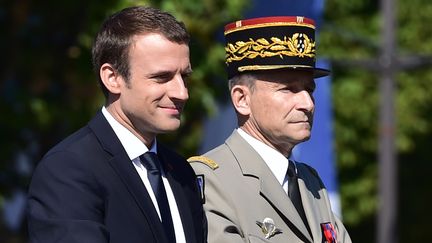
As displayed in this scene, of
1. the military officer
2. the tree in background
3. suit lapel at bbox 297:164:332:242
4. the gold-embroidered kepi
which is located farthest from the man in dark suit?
the tree in background

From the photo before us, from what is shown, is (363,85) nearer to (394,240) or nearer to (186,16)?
(394,240)

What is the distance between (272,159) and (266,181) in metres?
0.12

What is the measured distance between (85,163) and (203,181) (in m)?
0.76

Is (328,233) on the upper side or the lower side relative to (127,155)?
lower

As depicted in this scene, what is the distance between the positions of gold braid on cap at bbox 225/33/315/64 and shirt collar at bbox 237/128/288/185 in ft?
1.01

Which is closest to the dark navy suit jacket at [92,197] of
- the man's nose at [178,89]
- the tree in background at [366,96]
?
the man's nose at [178,89]

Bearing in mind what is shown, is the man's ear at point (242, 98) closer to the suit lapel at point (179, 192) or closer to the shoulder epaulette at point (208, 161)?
the shoulder epaulette at point (208, 161)

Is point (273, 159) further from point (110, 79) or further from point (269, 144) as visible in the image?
point (110, 79)

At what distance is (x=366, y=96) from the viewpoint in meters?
22.2

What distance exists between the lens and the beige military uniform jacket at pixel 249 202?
480 centimetres

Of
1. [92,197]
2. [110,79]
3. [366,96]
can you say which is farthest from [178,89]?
[366,96]

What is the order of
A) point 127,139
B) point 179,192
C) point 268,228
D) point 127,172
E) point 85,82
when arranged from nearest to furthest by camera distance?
point 127,172 → point 127,139 → point 179,192 → point 268,228 → point 85,82

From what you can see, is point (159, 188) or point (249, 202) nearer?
point (159, 188)

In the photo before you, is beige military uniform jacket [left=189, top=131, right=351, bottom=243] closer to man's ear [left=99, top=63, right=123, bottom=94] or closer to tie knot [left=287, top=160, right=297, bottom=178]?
tie knot [left=287, top=160, right=297, bottom=178]
